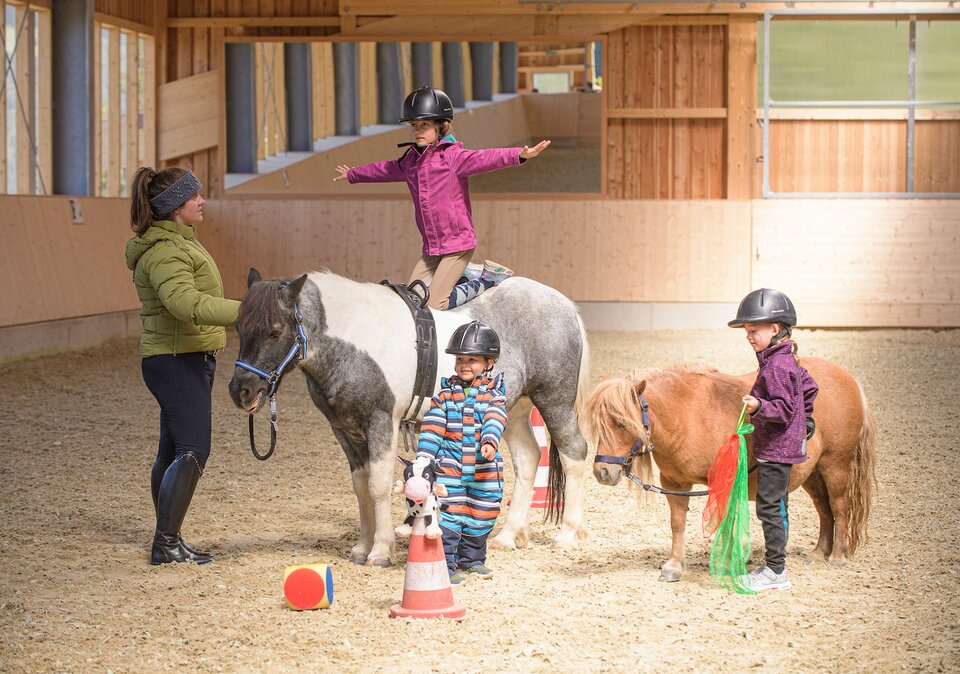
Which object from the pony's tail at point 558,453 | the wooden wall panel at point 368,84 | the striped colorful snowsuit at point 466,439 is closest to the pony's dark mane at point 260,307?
the striped colorful snowsuit at point 466,439

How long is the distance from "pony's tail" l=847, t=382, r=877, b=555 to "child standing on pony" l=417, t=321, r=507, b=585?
4.70 feet

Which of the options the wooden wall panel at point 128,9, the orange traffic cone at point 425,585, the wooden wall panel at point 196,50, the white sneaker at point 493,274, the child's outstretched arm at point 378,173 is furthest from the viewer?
the wooden wall panel at point 196,50

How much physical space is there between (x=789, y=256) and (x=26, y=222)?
8174 millimetres

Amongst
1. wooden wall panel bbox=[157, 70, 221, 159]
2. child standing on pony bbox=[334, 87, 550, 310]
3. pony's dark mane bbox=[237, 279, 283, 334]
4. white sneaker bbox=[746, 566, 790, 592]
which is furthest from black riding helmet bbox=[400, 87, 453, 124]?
wooden wall panel bbox=[157, 70, 221, 159]

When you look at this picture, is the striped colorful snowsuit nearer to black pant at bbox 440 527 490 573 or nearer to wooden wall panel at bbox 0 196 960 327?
black pant at bbox 440 527 490 573

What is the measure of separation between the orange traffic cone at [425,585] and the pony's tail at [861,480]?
1.67 metres

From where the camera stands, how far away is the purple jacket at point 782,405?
429 centimetres

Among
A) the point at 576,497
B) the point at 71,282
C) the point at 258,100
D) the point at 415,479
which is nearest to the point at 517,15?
the point at 258,100

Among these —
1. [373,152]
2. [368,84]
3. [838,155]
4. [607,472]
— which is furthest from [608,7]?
[607,472]

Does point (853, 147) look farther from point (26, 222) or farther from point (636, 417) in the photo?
point (636, 417)

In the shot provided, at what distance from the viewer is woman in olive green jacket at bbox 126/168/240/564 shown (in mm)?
4727

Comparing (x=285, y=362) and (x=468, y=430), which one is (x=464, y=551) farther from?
(x=285, y=362)

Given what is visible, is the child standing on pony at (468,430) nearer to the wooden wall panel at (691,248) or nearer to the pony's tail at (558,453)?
the pony's tail at (558,453)

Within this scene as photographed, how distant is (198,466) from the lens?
15.9 feet
